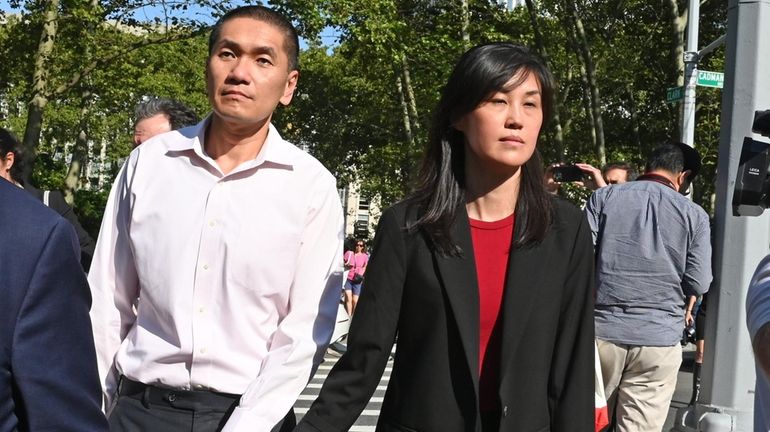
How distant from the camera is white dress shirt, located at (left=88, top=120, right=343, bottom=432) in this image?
2.94 m

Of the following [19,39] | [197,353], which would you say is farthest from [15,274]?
[19,39]

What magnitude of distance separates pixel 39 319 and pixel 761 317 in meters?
1.17

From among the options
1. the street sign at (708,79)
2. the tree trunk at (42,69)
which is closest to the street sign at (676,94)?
the street sign at (708,79)

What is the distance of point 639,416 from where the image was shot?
6.04m

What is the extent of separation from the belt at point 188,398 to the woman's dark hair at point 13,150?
2690 millimetres

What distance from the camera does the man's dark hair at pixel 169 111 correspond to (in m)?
4.84

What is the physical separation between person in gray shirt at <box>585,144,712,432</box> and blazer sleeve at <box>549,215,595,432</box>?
2879 millimetres

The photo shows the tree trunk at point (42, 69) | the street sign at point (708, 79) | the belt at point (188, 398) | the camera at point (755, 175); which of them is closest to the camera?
the camera at point (755, 175)

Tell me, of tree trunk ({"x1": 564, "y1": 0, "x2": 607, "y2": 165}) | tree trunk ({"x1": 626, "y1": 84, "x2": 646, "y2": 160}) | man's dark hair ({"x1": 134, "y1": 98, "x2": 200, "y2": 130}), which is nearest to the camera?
man's dark hair ({"x1": 134, "y1": 98, "x2": 200, "y2": 130})

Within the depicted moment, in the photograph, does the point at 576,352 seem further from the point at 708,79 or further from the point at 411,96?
the point at 411,96

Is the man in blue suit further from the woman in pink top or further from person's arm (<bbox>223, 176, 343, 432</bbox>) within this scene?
the woman in pink top

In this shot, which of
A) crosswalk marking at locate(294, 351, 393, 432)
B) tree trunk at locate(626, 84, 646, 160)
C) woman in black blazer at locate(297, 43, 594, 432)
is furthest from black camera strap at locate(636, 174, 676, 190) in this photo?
tree trunk at locate(626, 84, 646, 160)

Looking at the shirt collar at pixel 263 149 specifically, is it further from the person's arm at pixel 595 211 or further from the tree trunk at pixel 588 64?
the tree trunk at pixel 588 64

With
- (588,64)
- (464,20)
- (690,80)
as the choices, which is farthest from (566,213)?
(464,20)
